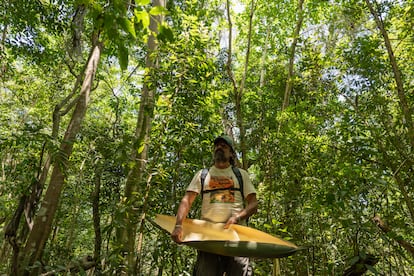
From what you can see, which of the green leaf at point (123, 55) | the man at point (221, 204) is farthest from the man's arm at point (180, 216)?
the green leaf at point (123, 55)

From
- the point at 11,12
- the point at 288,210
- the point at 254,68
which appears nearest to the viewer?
the point at 288,210

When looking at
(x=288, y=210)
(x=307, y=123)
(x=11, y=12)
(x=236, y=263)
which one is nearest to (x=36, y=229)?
(x=236, y=263)

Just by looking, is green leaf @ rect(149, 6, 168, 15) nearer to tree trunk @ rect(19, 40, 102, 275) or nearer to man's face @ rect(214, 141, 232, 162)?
man's face @ rect(214, 141, 232, 162)

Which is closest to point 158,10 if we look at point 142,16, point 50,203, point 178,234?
point 142,16

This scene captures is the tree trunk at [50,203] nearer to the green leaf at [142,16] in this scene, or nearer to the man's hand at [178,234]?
the man's hand at [178,234]

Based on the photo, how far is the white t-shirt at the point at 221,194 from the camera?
2.21 meters

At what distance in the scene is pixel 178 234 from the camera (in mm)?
2072

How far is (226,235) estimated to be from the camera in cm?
200

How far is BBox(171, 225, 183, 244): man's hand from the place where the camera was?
2.05 m

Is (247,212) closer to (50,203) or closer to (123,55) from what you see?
(123,55)

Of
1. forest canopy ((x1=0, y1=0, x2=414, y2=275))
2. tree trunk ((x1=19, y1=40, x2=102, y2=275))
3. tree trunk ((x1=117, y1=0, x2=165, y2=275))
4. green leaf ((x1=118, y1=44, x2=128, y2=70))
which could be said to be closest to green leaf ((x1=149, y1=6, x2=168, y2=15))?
forest canopy ((x1=0, y1=0, x2=414, y2=275))

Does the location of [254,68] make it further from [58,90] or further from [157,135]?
[157,135]

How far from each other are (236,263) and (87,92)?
296cm

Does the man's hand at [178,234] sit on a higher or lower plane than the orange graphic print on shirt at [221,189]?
lower
